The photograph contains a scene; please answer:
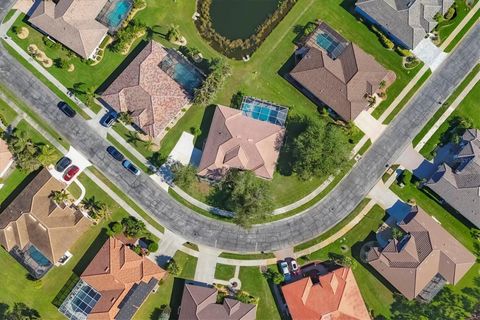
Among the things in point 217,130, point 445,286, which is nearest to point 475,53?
point 445,286

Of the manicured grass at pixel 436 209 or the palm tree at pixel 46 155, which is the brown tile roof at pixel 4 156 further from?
the manicured grass at pixel 436 209

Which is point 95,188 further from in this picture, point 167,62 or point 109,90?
point 167,62

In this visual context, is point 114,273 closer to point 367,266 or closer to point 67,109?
point 67,109

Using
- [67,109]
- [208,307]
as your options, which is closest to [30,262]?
[67,109]

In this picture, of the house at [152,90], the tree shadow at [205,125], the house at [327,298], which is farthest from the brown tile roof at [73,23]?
the house at [327,298]

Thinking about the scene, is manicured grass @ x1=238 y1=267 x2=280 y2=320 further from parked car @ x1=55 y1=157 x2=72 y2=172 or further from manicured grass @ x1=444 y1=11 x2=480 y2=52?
manicured grass @ x1=444 y1=11 x2=480 y2=52

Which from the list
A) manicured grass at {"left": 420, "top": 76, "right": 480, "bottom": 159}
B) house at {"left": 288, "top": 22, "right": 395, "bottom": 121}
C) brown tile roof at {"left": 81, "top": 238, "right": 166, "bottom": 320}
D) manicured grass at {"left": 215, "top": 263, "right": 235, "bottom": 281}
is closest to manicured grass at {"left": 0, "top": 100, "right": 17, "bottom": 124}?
brown tile roof at {"left": 81, "top": 238, "right": 166, "bottom": 320}
